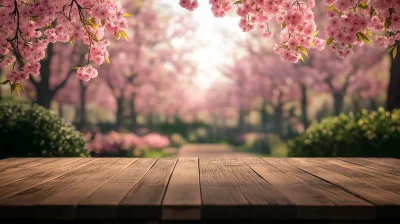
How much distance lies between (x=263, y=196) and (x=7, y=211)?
1.68 metres

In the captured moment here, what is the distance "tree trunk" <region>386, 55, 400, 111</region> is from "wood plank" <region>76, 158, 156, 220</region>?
7.66 metres

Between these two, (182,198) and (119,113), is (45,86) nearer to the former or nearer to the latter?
(119,113)

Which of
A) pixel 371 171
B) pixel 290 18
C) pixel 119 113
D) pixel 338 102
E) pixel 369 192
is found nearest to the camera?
pixel 369 192

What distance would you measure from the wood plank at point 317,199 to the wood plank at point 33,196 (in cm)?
169

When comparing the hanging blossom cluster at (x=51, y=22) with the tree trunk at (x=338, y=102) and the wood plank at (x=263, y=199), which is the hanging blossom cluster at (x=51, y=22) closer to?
the wood plank at (x=263, y=199)

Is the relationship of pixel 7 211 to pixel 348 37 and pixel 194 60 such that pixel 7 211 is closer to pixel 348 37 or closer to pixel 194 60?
pixel 348 37

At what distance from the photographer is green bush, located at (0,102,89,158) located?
275 inches

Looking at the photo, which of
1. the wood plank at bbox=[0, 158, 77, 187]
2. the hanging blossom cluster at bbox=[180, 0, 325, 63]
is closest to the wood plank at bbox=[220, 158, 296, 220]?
the wood plank at bbox=[0, 158, 77, 187]

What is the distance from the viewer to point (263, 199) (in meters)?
2.67

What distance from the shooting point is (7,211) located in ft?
8.35

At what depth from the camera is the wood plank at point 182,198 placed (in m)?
2.49

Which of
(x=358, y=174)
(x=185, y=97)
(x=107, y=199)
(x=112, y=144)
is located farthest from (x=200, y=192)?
(x=185, y=97)

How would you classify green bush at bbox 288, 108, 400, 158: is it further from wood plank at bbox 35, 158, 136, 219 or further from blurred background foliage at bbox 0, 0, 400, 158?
wood plank at bbox 35, 158, 136, 219

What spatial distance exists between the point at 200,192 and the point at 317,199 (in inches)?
32.2
